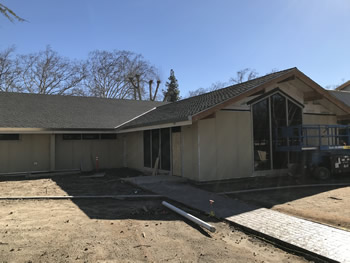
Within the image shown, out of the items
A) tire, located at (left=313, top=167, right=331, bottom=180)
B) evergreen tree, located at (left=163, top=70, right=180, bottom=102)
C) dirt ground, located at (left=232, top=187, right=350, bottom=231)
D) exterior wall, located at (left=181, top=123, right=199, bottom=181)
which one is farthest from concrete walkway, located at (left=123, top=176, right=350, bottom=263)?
evergreen tree, located at (left=163, top=70, right=180, bottom=102)

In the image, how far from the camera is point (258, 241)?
199 inches

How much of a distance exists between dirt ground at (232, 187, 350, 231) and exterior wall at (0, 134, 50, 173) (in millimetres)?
11647

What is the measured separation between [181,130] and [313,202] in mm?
5792

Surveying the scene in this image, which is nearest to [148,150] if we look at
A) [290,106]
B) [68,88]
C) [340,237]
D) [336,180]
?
[290,106]

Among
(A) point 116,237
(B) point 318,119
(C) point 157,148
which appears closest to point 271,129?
(B) point 318,119

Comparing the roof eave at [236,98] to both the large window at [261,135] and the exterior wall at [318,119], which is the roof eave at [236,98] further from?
the exterior wall at [318,119]

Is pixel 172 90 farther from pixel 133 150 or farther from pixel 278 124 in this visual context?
pixel 278 124

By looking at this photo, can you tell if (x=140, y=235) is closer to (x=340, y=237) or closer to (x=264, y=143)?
(x=340, y=237)

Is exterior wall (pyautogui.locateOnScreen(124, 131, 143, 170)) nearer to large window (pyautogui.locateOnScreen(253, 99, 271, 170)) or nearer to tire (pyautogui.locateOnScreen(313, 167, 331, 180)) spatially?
large window (pyautogui.locateOnScreen(253, 99, 271, 170))

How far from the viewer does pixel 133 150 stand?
16859 mm

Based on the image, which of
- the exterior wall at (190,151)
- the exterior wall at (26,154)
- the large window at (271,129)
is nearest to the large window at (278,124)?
the large window at (271,129)

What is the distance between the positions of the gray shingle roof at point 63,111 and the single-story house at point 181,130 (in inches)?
2.1

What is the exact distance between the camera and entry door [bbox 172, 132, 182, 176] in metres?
12.1

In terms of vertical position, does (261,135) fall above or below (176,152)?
above
